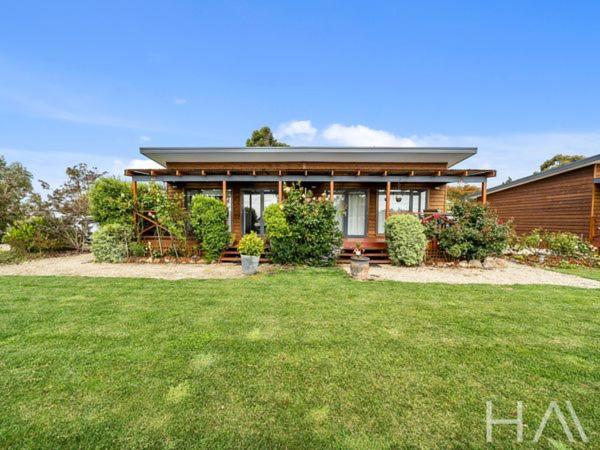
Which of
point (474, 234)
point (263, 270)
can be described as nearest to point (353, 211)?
point (474, 234)

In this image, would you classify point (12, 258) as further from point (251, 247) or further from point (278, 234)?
point (278, 234)

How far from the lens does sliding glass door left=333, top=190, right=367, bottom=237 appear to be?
10688 millimetres

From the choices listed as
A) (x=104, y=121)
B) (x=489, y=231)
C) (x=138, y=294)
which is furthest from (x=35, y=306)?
(x=104, y=121)

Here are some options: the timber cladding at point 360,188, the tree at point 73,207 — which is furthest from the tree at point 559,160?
the tree at point 73,207

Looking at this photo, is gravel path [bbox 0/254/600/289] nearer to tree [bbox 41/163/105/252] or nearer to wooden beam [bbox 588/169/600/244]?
tree [bbox 41/163/105/252]

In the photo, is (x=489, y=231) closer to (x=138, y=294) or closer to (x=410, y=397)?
(x=410, y=397)

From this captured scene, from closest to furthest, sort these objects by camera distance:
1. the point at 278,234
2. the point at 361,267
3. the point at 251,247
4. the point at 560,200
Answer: the point at 361,267 → the point at 251,247 → the point at 278,234 → the point at 560,200

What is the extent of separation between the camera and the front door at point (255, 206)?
10766 mm

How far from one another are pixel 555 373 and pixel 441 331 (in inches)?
41.1

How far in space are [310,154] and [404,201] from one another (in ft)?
14.6

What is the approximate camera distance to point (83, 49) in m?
10.3

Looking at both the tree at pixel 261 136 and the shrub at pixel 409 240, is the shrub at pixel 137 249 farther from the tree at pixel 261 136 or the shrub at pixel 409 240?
the tree at pixel 261 136

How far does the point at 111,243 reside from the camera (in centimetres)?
779

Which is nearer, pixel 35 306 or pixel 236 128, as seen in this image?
pixel 35 306
